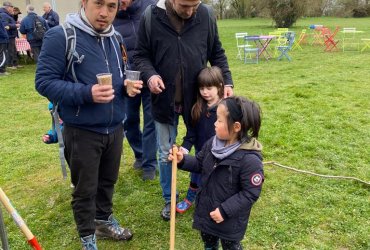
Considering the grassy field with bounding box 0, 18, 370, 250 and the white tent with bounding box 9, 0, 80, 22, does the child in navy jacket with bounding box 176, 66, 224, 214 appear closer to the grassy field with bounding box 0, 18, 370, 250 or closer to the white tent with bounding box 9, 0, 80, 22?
the grassy field with bounding box 0, 18, 370, 250

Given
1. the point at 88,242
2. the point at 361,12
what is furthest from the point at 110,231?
the point at 361,12

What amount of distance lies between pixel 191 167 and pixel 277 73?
790 centimetres

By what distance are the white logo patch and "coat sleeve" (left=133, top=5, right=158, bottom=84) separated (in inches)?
43.3

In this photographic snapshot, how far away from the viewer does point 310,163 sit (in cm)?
421

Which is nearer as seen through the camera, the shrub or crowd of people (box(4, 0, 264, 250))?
crowd of people (box(4, 0, 264, 250))

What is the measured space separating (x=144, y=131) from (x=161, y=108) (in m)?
0.97

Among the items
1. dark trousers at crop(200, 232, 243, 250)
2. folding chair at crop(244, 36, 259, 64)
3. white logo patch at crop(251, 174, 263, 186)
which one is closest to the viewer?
white logo patch at crop(251, 174, 263, 186)

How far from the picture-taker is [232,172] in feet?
6.82

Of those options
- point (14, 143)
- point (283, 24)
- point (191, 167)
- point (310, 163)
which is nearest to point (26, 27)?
point (14, 143)

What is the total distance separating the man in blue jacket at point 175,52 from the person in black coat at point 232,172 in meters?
0.67

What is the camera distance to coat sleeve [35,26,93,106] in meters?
2.13

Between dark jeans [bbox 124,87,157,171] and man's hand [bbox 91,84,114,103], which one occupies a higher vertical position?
man's hand [bbox 91,84,114,103]

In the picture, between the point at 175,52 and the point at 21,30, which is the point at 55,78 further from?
the point at 21,30

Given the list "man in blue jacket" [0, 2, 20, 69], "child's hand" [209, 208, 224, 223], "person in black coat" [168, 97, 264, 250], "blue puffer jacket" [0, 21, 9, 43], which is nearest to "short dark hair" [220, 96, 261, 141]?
"person in black coat" [168, 97, 264, 250]
